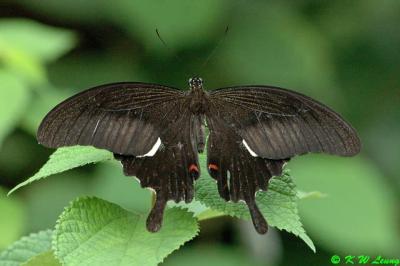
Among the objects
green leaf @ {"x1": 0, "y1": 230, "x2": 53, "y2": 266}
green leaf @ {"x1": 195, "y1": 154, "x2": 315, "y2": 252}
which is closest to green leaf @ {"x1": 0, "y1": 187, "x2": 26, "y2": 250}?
green leaf @ {"x1": 0, "y1": 230, "x2": 53, "y2": 266}

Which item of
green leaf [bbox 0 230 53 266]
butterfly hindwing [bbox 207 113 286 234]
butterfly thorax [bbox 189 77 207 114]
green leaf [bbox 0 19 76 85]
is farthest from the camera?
green leaf [bbox 0 19 76 85]

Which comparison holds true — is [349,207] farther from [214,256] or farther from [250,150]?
[250,150]

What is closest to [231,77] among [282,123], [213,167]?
[282,123]

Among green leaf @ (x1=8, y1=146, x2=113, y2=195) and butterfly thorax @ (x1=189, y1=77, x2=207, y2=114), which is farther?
butterfly thorax @ (x1=189, y1=77, x2=207, y2=114)

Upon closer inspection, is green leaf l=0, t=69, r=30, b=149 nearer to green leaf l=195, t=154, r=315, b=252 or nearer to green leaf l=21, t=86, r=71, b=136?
green leaf l=21, t=86, r=71, b=136

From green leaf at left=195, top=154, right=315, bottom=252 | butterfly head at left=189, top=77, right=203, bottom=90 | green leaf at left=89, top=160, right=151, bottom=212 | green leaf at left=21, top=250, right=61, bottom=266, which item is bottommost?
green leaf at left=21, top=250, right=61, bottom=266

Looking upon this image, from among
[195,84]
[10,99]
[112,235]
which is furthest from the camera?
[10,99]
